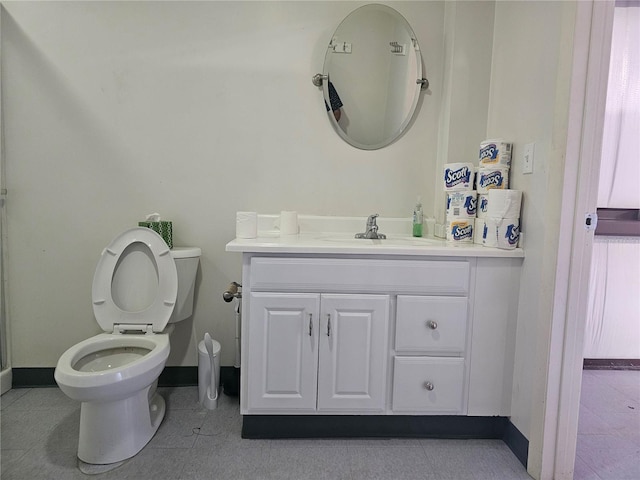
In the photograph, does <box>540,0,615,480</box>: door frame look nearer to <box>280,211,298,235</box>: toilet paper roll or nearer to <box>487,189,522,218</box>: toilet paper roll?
<box>487,189,522,218</box>: toilet paper roll

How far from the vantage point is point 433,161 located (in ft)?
6.53

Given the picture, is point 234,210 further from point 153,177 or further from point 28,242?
point 28,242

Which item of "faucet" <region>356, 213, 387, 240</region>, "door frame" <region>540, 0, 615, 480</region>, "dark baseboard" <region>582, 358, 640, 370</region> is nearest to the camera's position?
"door frame" <region>540, 0, 615, 480</region>

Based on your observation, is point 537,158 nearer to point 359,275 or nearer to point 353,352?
point 359,275

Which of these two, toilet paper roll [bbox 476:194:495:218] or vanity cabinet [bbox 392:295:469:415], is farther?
toilet paper roll [bbox 476:194:495:218]

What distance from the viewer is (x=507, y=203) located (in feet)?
4.90

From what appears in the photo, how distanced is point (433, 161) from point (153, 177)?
1.46 meters

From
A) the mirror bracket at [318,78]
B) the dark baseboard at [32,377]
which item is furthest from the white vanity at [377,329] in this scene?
the dark baseboard at [32,377]

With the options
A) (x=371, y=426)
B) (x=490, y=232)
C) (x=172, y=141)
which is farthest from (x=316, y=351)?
(x=172, y=141)

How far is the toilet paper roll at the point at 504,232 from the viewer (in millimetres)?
1495

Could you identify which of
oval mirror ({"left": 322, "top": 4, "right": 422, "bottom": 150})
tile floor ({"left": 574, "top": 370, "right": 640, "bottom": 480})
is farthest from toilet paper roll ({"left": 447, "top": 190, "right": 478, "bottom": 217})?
tile floor ({"left": 574, "top": 370, "right": 640, "bottom": 480})

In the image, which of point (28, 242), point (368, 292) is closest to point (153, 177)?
point (28, 242)

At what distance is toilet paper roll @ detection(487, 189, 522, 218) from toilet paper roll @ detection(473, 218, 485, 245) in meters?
0.11

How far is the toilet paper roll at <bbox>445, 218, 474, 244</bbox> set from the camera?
5.57 feet
